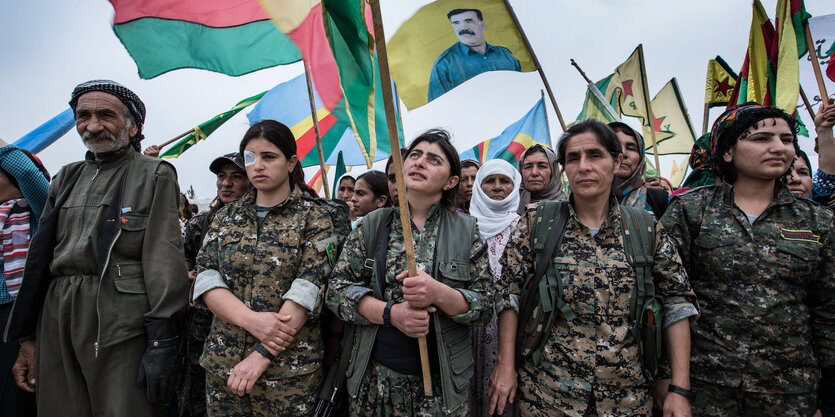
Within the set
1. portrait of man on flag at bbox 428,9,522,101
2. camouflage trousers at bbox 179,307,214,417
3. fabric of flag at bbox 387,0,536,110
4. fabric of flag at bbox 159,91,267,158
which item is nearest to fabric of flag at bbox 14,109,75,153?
fabric of flag at bbox 159,91,267,158

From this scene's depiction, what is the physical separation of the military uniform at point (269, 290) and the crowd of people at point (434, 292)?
0.03ft

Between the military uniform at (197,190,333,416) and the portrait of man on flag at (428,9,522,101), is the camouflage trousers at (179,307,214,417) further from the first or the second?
the portrait of man on flag at (428,9,522,101)

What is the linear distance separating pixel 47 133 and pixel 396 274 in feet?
20.0

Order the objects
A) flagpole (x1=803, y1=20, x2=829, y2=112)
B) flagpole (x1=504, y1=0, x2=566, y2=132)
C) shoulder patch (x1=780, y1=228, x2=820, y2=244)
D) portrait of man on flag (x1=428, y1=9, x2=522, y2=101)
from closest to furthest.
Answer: shoulder patch (x1=780, y1=228, x2=820, y2=244), flagpole (x1=803, y1=20, x2=829, y2=112), flagpole (x1=504, y1=0, x2=566, y2=132), portrait of man on flag (x1=428, y1=9, x2=522, y2=101)

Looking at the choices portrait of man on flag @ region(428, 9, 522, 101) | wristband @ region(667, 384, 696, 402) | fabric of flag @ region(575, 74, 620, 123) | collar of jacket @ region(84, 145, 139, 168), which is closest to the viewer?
wristband @ region(667, 384, 696, 402)

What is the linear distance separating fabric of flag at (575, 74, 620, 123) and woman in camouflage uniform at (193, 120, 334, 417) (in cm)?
380

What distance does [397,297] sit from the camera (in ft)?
6.19

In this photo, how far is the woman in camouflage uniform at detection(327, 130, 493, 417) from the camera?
1731 mm

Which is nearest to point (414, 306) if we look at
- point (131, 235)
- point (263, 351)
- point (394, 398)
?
point (394, 398)

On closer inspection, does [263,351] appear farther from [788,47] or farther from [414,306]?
[788,47]

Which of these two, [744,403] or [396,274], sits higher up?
[396,274]

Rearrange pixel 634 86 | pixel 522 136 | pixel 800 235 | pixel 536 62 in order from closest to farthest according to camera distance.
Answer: pixel 800 235 → pixel 536 62 → pixel 634 86 → pixel 522 136

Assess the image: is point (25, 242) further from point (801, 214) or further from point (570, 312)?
point (801, 214)

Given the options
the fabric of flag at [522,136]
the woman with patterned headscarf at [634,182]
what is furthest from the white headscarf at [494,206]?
the fabric of flag at [522,136]
